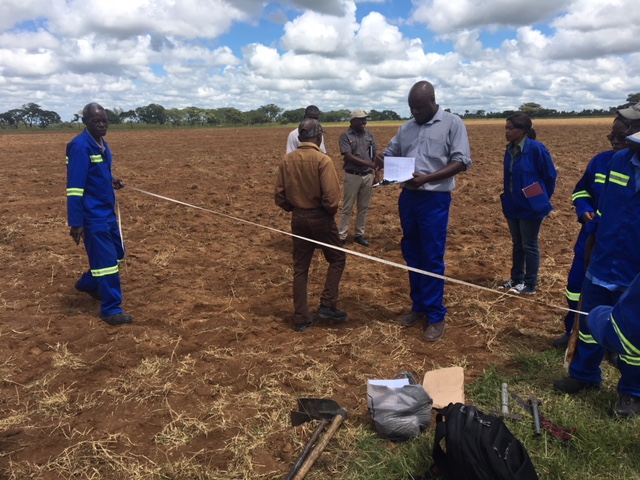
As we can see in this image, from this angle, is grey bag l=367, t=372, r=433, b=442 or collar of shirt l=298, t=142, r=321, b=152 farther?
collar of shirt l=298, t=142, r=321, b=152

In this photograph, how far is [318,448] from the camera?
2.87 m

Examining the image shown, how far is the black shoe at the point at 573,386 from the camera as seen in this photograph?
3.49 m

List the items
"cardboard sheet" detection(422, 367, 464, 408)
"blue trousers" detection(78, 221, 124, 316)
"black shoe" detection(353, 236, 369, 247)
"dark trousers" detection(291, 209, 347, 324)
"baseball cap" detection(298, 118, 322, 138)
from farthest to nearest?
"black shoe" detection(353, 236, 369, 247) < "blue trousers" detection(78, 221, 124, 316) < "dark trousers" detection(291, 209, 347, 324) < "baseball cap" detection(298, 118, 322, 138) < "cardboard sheet" detection(422, 367, 464, 408)

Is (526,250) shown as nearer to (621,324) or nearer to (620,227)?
(620,227)

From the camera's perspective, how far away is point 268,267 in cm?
670

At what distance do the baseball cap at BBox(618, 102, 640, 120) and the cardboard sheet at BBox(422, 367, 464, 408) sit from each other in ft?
7.78

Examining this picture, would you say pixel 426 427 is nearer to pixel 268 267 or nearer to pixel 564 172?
pixel 268 267

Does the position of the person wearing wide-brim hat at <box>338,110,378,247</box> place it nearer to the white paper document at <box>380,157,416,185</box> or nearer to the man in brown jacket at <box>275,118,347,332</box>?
the man in brown jacket at <box>275,118,347,332</box>

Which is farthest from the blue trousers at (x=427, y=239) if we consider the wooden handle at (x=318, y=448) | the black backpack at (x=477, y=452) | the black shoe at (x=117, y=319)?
the black shoe at (x=117, y=319)

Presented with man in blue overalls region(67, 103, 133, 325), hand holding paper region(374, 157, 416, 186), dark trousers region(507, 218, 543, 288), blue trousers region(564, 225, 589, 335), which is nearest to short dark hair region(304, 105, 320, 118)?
hand holding paper region(374, 157, 416, 186)

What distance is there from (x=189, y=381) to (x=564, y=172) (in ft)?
48.0

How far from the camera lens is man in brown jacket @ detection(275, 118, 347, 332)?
4.41m

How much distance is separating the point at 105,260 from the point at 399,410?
3442 mm

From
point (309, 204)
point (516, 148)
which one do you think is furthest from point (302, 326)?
point (516, 148)
